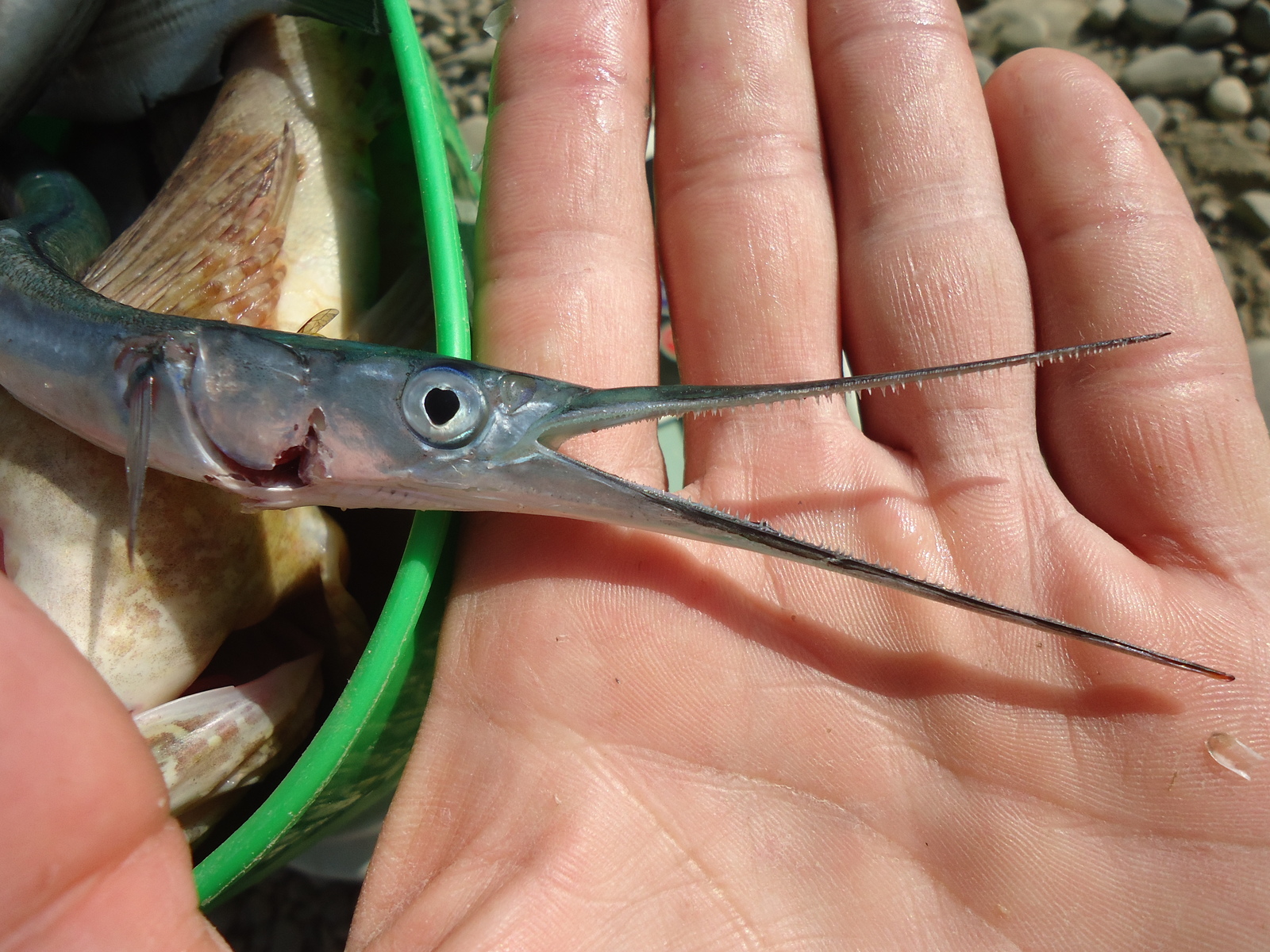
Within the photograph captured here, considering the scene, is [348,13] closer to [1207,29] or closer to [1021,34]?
[1021,34]

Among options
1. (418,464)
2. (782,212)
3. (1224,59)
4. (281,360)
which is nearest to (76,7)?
(281,360)

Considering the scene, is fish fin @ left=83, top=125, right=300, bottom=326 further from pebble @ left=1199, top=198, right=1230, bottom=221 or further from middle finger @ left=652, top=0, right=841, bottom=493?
pebble @ left=1199, top=198, right=1230, bottom=221

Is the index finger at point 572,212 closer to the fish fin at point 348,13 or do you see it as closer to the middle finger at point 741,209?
the middle finger at point 741,209

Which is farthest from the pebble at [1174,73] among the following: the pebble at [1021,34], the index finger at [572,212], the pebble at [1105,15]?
the index finger at [572,212]

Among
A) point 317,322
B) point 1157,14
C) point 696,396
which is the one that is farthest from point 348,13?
point 1157,14

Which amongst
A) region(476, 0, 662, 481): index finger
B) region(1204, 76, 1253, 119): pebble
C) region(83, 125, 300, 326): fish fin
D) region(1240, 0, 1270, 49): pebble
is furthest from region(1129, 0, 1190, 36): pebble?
region(83, 125, 300, 326): fish fin

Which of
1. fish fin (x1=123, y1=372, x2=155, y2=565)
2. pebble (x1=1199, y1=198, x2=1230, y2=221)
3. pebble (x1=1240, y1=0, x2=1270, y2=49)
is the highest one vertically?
fish fin (x1=123, y1=372, x2=155, y2=565)
